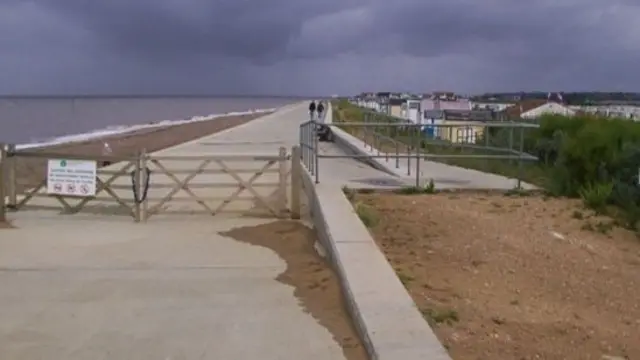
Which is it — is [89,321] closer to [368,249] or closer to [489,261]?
[368,249]

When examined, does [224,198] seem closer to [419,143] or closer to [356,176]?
[356,176]

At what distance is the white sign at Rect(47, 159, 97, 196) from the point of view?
12977mm

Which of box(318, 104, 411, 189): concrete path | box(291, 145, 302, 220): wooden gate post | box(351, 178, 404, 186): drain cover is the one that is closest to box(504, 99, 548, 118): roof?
box(318, 104, 411, 189): concrete path

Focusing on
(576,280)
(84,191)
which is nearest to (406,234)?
(576,280)

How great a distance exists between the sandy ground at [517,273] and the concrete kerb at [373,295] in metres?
0.20

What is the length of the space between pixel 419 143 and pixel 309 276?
7.50 m

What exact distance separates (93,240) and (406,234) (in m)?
4.20

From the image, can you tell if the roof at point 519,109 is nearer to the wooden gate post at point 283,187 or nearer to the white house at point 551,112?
the white house at point 551,112

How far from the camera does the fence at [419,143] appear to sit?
14.3 meters

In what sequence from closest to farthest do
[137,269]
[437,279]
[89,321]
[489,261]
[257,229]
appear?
[89,321], [437,279], [489,261], [137,269], [257,229]

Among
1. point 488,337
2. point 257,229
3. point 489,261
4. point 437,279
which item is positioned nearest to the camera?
point 488,337

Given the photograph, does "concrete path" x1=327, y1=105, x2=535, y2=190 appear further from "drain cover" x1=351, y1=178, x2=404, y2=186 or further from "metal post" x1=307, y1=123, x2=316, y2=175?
"metal post" x1=307, y1=123, x2=316, y2=175

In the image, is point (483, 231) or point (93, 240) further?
point (93, 240)

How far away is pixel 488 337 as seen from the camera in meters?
6.01
